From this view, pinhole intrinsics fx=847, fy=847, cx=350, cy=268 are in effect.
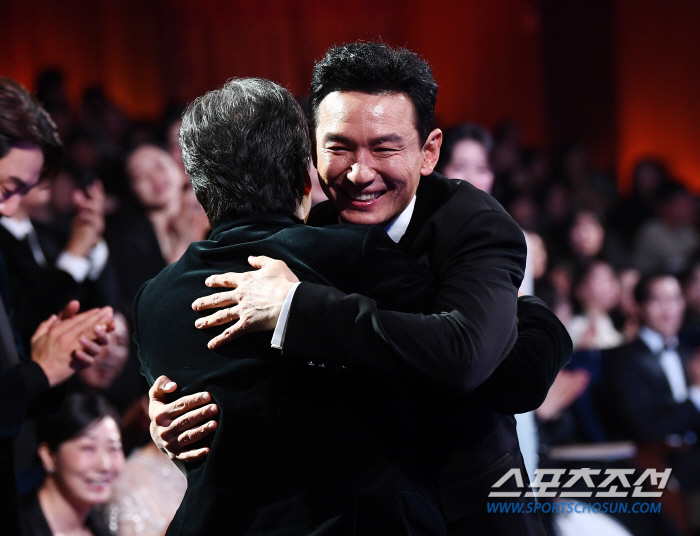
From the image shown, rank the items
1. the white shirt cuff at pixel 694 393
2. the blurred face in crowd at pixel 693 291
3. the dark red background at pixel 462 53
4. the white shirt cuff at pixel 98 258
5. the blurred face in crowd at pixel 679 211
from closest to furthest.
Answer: the white shirt cuff at pixel 98 258, the white shirt cuff at pixel 694 393, the blurred face in crowd at pixel 693 291, the blurred face in crowd at pixel 679 211, the dark red background at pixel 462 53

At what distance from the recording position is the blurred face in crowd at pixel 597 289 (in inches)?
213

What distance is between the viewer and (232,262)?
141 cm

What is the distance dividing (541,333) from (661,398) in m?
3.38

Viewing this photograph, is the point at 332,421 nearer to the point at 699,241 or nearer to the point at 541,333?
the point at 541,333

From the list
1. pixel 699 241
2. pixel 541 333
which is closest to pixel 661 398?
pixel 699 241

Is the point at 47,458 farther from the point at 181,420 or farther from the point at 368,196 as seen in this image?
the point at 368,196

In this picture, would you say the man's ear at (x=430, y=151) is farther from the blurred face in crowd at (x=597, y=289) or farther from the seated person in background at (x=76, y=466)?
the blurred face in crowd at (x=597, y=289)

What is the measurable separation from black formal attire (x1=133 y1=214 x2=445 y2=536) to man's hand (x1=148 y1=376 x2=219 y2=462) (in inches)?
1.1

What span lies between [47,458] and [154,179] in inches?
60.6

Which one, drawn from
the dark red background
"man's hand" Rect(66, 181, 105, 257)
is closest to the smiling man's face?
"man's hand" Rect(66, 181, 105, 257)

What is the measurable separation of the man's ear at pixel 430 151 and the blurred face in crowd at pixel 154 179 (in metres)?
2.70

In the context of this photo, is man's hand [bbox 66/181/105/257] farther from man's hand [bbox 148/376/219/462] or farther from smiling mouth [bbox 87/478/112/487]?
man's hand [bbox 148/376/219/462]

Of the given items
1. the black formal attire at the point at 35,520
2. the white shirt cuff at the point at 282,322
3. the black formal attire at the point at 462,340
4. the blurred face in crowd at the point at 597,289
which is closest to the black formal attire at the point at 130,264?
the black formal attire at the point at 35,520

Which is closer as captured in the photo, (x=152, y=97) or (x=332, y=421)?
(x=332, y=421)
